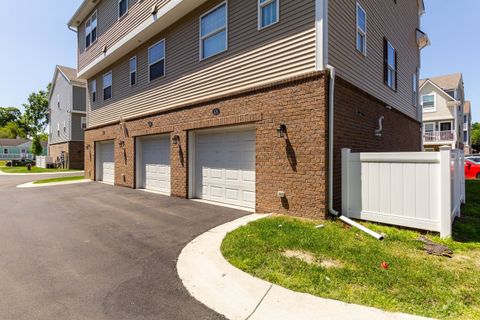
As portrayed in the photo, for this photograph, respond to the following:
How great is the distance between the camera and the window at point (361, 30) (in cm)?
823

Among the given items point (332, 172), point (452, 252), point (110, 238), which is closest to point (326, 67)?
point (332, 172)

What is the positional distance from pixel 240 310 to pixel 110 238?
377 centimetres

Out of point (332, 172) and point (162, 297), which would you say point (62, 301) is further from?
point (332, 172)

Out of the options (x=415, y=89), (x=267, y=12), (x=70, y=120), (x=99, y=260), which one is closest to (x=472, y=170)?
(x=415, y=89)

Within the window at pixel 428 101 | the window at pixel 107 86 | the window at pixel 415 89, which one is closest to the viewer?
the window at pixel 415 89

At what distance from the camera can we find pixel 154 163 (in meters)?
11.9

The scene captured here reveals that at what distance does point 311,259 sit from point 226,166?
4943 mm

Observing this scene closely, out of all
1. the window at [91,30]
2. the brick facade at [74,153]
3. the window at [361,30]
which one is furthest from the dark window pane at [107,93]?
the brick facade at [74,153]

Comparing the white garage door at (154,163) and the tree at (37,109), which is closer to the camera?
the white garage door at (154,163)

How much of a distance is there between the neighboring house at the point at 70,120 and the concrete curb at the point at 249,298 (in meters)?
28.1

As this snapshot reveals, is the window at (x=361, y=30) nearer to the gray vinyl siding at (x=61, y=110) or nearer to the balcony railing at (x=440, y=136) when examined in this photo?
the balcony railing at (x=440, y=136)

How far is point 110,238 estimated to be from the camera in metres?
5.66

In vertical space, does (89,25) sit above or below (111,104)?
above

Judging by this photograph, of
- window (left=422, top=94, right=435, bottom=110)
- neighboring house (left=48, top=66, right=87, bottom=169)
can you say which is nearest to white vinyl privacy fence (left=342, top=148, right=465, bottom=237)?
neighboring house (left=48, top=66, right=87, bottom=169)
